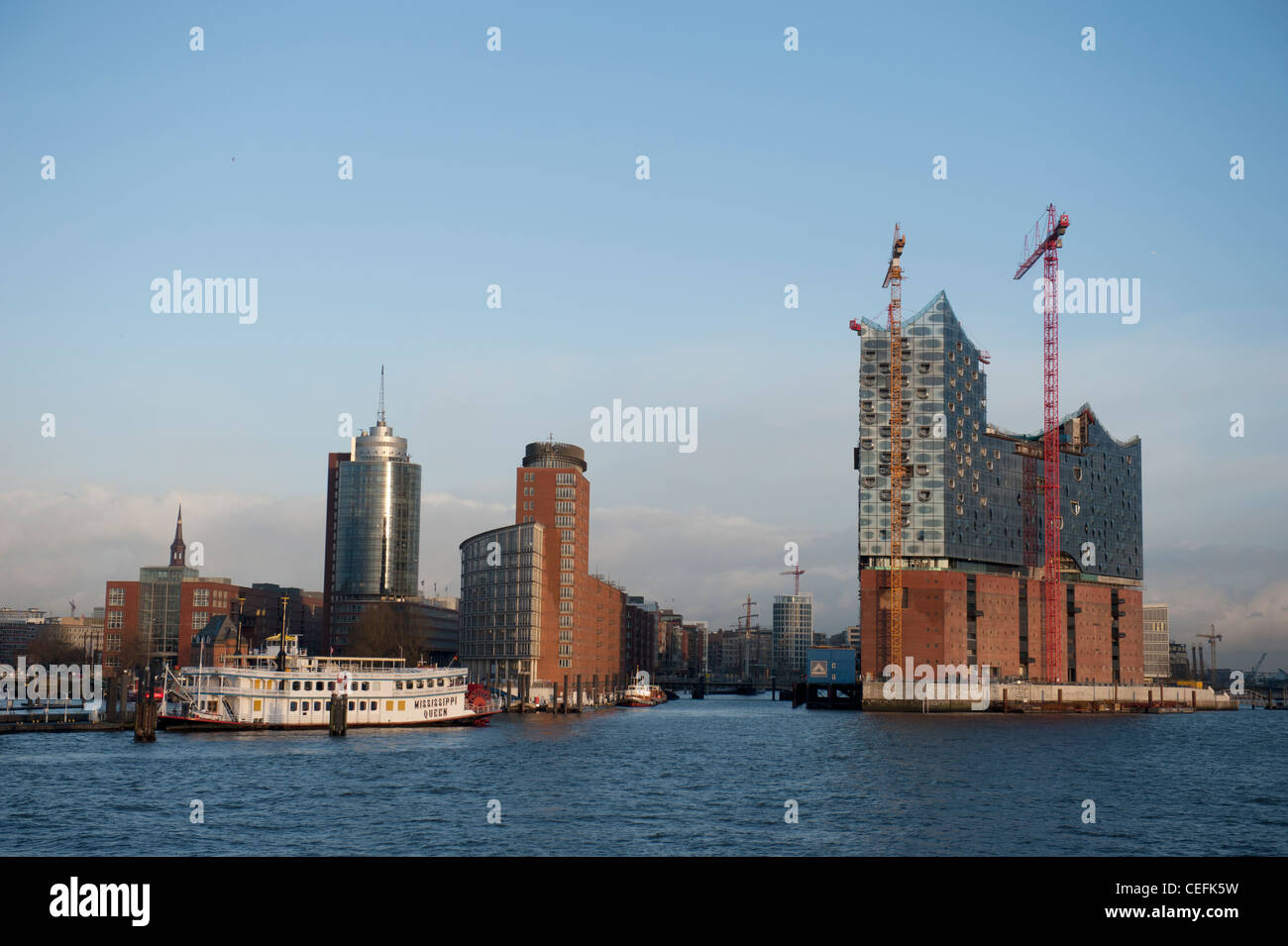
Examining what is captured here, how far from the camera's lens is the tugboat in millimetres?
106375

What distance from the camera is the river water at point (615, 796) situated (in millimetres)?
47062

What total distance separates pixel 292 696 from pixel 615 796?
56299 millimetres

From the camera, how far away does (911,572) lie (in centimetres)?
18650

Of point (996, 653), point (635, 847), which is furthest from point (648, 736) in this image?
point (996, 653)

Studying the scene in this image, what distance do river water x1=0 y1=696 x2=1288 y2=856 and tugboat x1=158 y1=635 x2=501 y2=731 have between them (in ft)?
10.2

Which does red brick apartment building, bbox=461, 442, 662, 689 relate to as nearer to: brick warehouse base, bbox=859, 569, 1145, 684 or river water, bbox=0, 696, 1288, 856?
brick warehouse base, bbox=859, 569, 1145, 684

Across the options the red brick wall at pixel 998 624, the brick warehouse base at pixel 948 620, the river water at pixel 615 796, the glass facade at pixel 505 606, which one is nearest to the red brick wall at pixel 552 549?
the glass facade at pixel 505 606

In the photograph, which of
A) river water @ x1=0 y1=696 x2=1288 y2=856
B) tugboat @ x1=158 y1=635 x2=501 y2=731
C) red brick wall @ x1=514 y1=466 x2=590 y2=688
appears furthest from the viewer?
red brick wall @ x1=514 y1=466 x2=590 y2=688

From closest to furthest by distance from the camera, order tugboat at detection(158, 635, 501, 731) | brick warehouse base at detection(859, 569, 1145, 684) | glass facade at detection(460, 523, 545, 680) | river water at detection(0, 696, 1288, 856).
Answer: river water at detection(0, 696, 1288, 856)
tugboat at detection(158, 635, 501, 731)
glass facade at detection(460, 523, 545, 680)
brick warehouse base at detection(859, 569, 1145, 684)

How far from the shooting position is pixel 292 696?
109 metres

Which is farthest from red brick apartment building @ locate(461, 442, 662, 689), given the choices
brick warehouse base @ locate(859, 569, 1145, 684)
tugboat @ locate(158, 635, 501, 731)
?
tugboat @ locate(158, 635, 501, 731)

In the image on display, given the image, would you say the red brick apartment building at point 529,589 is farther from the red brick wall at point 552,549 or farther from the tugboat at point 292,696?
the tugboat at point 292,696
